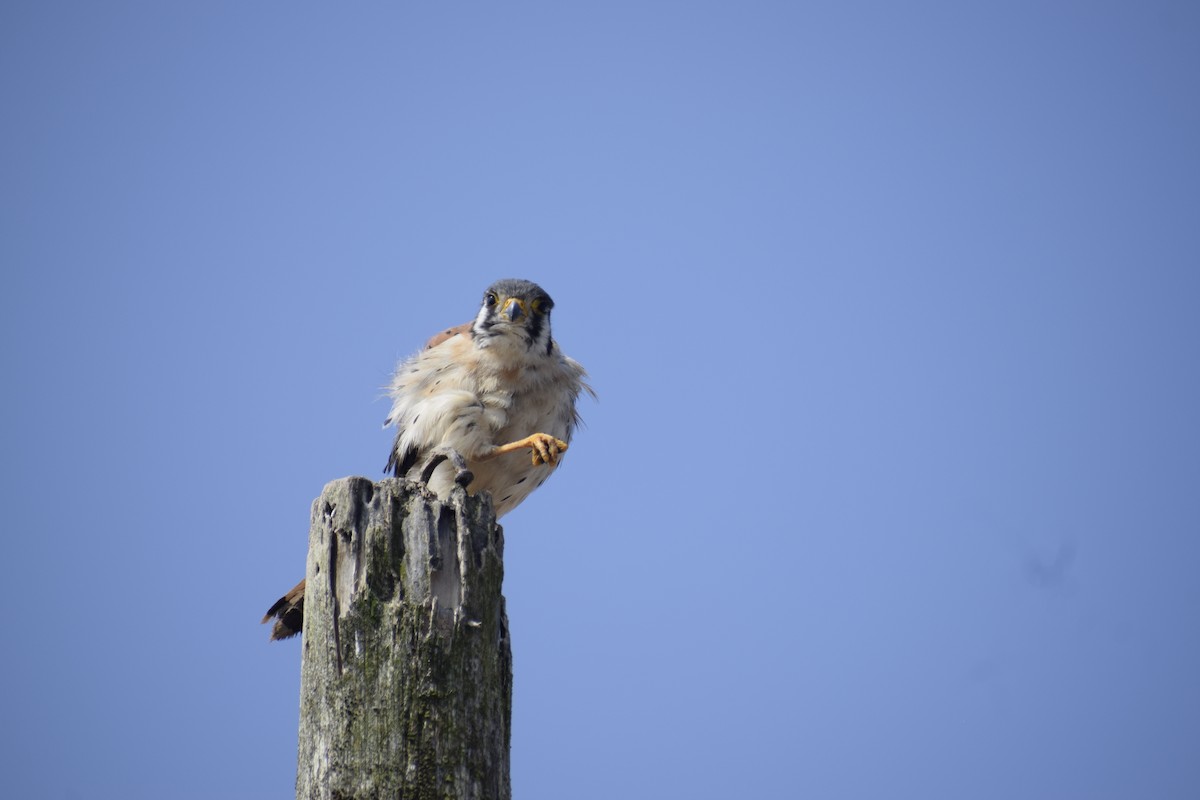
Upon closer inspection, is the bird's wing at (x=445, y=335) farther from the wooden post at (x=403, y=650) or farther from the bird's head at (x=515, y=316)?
the wooden post at (x=403, y=650)

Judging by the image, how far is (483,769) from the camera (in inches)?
114

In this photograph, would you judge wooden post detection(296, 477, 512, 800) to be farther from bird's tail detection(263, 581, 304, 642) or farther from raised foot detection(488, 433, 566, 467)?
raised foot detection(488, 433, 566, 467)

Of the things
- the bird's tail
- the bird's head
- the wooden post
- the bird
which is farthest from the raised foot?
the wooden post

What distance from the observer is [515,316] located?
222 inches

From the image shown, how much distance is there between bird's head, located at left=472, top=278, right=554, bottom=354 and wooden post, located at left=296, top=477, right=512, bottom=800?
8.07 ft

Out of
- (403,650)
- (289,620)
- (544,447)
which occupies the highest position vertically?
(544,447)

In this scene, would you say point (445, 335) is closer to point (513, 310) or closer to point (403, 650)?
point (513, 310)

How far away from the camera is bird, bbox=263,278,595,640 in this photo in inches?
214

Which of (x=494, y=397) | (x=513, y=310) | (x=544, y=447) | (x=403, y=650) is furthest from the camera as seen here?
(x=513, y=310)

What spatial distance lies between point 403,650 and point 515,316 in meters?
2.91

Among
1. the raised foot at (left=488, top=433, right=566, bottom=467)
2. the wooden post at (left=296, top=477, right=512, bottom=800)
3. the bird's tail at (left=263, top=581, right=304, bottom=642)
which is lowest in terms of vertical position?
the wooden post at (left=296, top=477, right=512, bottom=800)

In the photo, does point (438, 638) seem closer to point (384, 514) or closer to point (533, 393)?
point (384, 514)

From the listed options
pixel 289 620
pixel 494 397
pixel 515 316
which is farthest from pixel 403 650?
pixel 515 316

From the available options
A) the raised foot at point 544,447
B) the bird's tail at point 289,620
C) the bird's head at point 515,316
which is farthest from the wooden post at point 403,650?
the bird's head at point 515,316
